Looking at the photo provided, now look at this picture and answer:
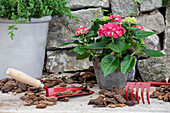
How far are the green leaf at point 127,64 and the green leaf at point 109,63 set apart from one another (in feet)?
0.17

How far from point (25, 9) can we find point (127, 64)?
1.06 m

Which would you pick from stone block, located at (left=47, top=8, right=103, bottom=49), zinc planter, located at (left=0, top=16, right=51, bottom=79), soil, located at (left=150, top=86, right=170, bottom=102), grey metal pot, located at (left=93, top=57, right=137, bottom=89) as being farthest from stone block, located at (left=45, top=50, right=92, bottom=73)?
soil, located at (left=150, top=86, right=170, bottom=102)

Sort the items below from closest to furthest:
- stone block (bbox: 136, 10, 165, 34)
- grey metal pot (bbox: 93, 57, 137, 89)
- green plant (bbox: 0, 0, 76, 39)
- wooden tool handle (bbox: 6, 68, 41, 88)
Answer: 1. wooden tool handle (bbox: 6, 68, 41, 88)
2. grey metal pot (bbox: 93, 57, 137, 89)
3. green plant (bbox: 0, 0, 76, 39)
4. stone block (bbox: 136, 10, 165, 34)

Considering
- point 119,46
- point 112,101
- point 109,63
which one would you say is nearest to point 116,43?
point 119,46

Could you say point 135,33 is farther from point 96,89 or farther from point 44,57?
point 44,57

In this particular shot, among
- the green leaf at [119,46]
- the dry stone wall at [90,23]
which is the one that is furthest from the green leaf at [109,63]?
the dry stone wall at [90,23]

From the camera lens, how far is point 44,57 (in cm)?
285

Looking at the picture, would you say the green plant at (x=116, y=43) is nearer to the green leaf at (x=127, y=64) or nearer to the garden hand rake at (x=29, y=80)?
the green leaf at (x=127, y=64)

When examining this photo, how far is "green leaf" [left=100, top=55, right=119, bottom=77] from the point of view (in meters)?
2.08

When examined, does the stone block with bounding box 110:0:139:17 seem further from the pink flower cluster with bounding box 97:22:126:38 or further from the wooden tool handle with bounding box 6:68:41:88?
the wooden tool handle with bounding box 6:68:41:88

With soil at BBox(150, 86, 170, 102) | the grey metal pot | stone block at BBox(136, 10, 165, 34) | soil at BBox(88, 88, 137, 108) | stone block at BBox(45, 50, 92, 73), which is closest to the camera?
soil at BBox(88, 88, 137, 108)

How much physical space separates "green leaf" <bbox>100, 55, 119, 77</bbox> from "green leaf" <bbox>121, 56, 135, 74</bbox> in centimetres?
5

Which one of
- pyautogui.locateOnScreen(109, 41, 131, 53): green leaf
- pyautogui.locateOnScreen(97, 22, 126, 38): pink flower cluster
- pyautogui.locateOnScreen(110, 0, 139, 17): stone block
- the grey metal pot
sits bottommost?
the grey metal pot

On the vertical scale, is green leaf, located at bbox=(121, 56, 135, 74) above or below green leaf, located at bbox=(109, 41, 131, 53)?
below
